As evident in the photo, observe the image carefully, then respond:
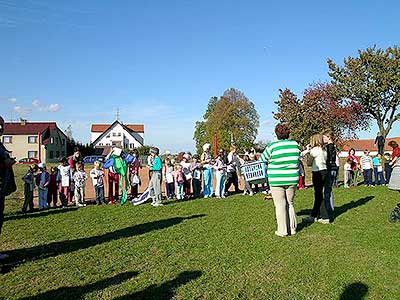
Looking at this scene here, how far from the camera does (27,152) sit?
243ft

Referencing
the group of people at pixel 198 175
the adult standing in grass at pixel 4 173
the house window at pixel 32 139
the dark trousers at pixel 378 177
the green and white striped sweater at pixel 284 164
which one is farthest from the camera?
the house window at pixel 32 139

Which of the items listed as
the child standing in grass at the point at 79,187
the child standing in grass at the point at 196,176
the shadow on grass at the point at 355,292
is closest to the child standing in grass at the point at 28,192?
the child standing in grass at the point at 79,187

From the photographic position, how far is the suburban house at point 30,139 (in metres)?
72.8

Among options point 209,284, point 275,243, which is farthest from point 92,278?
point 275,243

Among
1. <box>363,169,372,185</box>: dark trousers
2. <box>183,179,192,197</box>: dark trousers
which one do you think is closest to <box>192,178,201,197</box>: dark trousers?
<box>183,179,192,197</box>: dark trousers

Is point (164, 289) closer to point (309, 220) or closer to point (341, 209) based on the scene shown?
point (309, 220)

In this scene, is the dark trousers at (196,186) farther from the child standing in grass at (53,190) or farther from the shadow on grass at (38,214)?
the child standing in grass at (53,190)

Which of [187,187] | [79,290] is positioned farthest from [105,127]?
[79,290]

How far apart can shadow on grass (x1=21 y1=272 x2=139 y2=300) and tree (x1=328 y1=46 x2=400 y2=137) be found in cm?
3539

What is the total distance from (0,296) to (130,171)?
10.1m

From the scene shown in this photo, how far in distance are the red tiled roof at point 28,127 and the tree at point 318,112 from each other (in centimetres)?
5062

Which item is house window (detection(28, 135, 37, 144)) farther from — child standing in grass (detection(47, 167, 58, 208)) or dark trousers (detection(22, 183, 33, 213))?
dark trousers (detection(22, 183, 33, 213))

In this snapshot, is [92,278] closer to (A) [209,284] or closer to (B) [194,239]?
(A) [209,284]

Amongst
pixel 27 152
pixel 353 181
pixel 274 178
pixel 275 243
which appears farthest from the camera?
pixel 27 152
